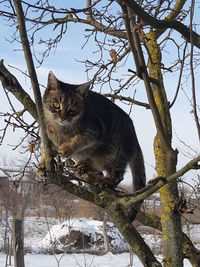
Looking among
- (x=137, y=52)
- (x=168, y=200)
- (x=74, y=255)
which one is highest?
(x=137, y=52)

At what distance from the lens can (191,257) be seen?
2.55m

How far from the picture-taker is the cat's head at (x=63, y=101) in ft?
8.61

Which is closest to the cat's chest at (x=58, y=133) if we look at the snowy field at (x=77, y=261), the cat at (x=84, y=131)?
the cat at (x=84, y=131)

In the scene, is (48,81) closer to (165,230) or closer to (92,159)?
(92,159)

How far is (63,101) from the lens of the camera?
2.63m

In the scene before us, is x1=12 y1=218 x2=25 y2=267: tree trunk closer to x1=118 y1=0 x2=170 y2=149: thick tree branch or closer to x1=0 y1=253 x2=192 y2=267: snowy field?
x1=118 y1=0 x2=170 y2=149: thick tree branch

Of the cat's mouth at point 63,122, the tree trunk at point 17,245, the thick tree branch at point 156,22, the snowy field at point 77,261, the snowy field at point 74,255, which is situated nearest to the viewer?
the thick tree branch at point 156,22

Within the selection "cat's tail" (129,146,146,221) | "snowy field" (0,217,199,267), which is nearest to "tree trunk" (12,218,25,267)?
"cat's tail" (129,146,146,221)

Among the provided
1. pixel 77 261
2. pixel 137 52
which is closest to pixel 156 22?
pixel 137 52

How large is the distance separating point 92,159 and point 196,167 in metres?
1.43

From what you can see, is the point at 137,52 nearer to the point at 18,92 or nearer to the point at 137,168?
the point at 18,92

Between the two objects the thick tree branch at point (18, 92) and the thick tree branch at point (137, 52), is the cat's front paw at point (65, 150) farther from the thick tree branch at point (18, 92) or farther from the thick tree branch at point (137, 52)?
the thick tree branch at point (137, 52)

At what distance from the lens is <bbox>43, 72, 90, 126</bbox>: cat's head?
262cm

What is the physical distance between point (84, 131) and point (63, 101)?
0.23 metres
